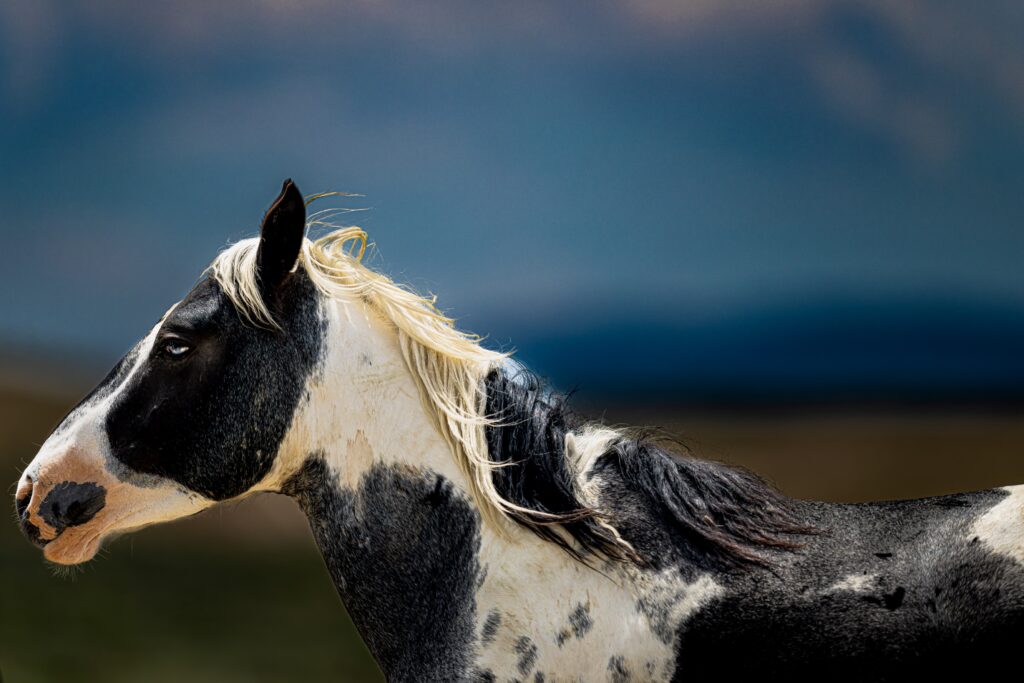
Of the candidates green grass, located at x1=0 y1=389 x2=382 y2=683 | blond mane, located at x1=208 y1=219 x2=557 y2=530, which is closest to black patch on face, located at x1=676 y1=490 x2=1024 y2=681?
blond mane, located at x1=208 y1=219 x2=557 y2=530

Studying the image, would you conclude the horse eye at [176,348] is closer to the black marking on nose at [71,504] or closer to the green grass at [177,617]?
the black marking on nose at [71,504]

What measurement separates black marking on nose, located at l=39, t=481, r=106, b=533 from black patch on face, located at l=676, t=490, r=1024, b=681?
0.89 metres

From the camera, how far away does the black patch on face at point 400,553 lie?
1.36 metres

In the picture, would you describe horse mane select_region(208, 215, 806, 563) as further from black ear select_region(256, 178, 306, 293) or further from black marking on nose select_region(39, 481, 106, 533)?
black marking on nose select_region(39, 481, 106, 533)

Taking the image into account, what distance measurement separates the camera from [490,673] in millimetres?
1297

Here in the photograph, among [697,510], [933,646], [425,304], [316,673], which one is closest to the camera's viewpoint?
[933,646]

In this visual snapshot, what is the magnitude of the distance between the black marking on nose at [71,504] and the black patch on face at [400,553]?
29cm

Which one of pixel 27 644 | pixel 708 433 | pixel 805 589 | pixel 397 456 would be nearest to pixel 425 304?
pixel 397 456

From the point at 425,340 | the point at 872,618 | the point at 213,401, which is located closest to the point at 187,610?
the point at 213,401

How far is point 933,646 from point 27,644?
10.3 feet

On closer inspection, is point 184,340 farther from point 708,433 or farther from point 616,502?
point 708,433

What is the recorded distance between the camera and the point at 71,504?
53.6 inches

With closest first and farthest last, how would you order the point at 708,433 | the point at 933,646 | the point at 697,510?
the point at 933,646 < the point at 697,510 < the point at 708,433

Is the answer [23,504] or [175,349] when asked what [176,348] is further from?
[23,504]
